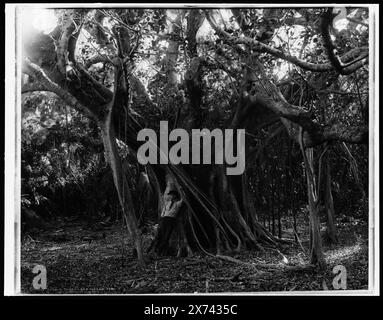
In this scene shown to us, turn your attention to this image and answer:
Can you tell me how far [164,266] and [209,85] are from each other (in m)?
1.80

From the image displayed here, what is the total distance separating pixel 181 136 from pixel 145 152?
15.0 inches

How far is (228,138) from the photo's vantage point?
548 centimetres

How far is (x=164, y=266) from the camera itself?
5484 millimetres

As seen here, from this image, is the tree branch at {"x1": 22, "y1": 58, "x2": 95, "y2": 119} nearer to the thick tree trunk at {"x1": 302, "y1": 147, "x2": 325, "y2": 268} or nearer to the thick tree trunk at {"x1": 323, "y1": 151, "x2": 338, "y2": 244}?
the thick tree trunk at {"x1": 302, "y1": 147, "x2": 325, "y2": 268}

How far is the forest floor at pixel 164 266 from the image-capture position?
5.38m

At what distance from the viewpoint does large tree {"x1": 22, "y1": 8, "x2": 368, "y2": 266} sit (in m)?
5.35

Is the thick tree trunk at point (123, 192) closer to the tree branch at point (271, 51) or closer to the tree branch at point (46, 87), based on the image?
the tree branch at point (46, 87)

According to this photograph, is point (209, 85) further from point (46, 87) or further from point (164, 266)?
point (164, 266)

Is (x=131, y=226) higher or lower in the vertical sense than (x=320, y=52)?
lower

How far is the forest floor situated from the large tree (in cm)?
13

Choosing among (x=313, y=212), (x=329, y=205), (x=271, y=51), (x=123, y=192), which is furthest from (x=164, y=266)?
(x=271, y=51)

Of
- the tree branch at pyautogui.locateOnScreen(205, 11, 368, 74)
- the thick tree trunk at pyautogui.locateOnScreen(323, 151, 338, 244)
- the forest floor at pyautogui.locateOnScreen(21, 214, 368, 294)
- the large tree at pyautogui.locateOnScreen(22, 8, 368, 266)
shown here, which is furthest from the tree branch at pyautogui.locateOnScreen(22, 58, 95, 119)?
the thick tree trunk at pyautogui.locateOnScreen(323, 151, 338, 244)

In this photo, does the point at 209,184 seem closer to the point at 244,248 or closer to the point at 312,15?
the point at 244,248
